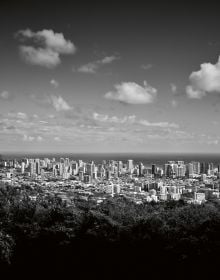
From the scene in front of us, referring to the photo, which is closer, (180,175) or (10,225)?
(10,225)

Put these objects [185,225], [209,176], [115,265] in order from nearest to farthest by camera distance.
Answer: [115,265], [185,225], [209,176]

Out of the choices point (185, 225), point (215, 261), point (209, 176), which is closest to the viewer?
point (215, 261)

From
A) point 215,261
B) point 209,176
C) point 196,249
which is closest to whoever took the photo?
point 215,261

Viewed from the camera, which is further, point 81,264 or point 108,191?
point 108,191

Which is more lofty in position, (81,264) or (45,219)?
(45,219)

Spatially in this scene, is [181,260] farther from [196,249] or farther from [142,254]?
[142,254]

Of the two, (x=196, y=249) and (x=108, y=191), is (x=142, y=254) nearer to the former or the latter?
(x=196, y=249)

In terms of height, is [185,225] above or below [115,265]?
above

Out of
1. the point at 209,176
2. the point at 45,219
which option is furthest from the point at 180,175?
the point at 45,219

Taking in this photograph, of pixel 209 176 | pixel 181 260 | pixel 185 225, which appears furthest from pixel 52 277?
pixel 209 176
